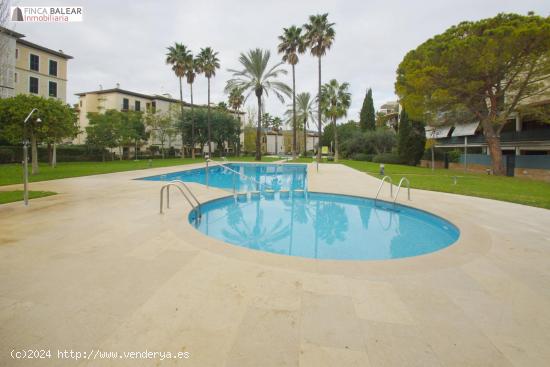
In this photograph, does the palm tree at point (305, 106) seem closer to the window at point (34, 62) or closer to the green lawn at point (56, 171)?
the green lawn at point (56, 171)

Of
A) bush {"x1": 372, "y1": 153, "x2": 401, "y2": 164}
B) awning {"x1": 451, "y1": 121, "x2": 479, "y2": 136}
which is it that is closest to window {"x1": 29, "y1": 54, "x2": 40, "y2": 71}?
bush {"x1": 372, "y1": 153, "x2": 401, "y2": 164}

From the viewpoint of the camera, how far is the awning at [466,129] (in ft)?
78.1

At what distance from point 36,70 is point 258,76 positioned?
23.0 metres

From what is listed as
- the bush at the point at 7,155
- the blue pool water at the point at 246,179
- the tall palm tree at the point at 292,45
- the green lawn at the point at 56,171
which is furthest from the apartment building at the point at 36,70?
the tall palm tree at the point at 292,45

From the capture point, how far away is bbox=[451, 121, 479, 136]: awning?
937 inches

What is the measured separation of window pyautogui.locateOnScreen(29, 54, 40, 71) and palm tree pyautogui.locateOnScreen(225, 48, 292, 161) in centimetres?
1967

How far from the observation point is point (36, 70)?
93.2ft

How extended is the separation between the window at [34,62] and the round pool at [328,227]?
32512mm

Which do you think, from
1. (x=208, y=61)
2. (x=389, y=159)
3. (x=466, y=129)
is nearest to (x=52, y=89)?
(x=208, y=61)

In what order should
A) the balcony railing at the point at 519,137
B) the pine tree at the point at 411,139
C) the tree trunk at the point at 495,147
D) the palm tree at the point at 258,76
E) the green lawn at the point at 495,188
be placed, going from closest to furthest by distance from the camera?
the green lawn at the point at 495,188, the tree trunk at the point at 495,147, the balcony railing at the point at 519,137, the pine tree at the point at 411,139, the palm tree at the point at 258,76

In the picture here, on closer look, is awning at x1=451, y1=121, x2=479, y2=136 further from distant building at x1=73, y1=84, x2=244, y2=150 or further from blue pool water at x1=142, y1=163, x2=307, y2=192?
distant building at x1=73, y1=84, x2=244, y2=150

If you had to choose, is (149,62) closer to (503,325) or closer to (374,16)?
(374,16)

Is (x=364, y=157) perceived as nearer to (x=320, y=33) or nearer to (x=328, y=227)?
(x=320, y=33)

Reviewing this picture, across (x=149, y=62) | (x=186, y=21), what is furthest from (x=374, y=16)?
(x=149, y=62)
